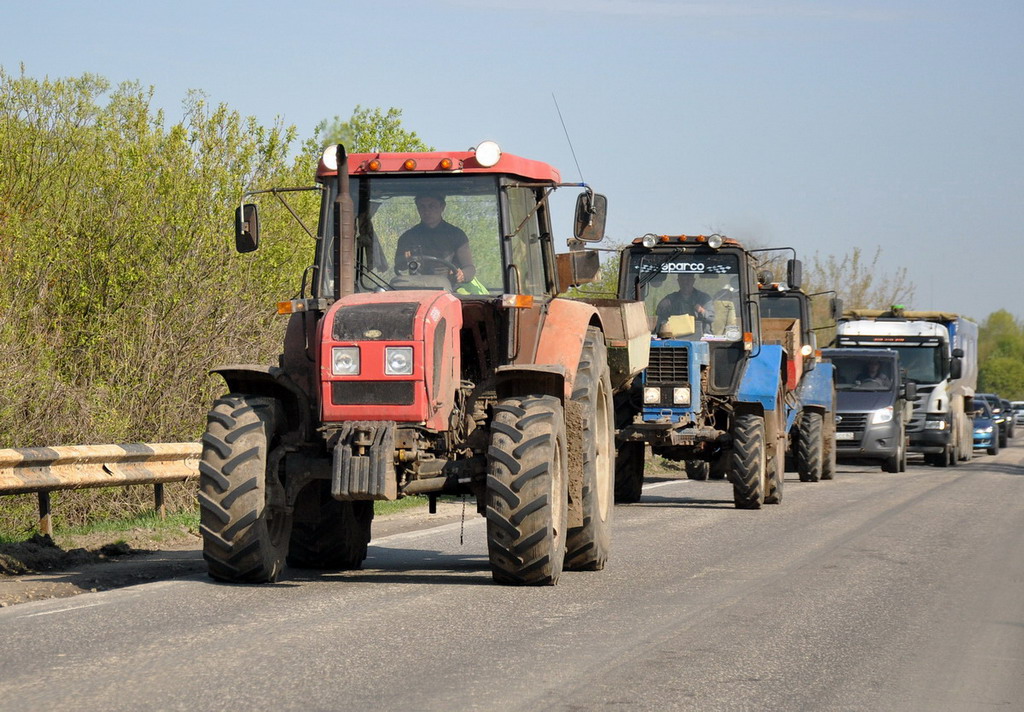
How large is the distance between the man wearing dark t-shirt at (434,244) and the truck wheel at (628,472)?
8.03 m

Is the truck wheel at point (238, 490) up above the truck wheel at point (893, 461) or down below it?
above

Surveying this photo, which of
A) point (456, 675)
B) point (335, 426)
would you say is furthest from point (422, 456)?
point (456, 675)

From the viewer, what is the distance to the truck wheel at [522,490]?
29.5 feet

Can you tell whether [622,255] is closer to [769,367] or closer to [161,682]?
[769,367]

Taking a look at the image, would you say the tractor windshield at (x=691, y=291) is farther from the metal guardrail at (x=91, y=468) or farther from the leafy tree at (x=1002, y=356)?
the leafy tree at (x=1002, y=356)

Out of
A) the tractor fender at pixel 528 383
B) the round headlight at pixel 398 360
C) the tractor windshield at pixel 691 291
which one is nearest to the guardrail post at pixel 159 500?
the tractor fender at pixel 528 383

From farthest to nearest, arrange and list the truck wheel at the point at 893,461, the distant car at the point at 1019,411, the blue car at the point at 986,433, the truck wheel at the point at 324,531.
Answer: the distant car at the point at 1019,411
the blue car at the point at 986,433
the truck wheel at the point at 893,461
the truck wheel at the point at 324,531

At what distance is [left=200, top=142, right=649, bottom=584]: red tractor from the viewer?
29.3ft

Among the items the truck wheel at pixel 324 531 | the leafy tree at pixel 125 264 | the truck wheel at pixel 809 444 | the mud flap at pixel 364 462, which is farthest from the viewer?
the truck wheel at pixel 809 444

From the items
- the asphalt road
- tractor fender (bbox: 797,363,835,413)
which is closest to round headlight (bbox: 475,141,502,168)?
the asphalt road

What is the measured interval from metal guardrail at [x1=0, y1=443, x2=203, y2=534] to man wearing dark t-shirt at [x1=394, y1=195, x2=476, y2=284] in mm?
2656

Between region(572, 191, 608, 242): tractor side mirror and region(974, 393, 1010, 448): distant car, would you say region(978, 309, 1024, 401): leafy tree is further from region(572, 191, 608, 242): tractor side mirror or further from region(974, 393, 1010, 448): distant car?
region(572, 191, 608, 242): tractor side mirror

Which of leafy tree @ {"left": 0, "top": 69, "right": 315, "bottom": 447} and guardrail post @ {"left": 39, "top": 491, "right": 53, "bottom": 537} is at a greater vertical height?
leafy tree @ {"left": 0, "top": 69, "right": 315, "bottom": 447}

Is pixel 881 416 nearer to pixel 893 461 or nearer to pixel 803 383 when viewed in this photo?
pixel 893 461
